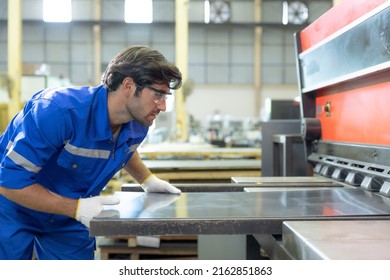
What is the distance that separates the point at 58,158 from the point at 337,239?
3.35 ft

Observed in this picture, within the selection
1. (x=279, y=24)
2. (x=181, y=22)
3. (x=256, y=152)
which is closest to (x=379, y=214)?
(x=256, y=152)

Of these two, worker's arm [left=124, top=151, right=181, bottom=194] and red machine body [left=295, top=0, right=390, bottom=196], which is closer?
red machine body [left=295, top=0, right=390, bottom=196]

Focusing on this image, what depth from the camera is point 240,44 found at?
45.5 ft

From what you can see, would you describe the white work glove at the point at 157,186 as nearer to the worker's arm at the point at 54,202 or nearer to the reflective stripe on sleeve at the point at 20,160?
the worker's arm at the point at 54,202

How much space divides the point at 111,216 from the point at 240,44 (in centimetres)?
1324

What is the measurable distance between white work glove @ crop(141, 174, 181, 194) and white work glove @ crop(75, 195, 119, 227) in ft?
1.14

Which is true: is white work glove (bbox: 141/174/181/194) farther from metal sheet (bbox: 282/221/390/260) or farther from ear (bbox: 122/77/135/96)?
metal sheet (bbox: 282/221/390/260)

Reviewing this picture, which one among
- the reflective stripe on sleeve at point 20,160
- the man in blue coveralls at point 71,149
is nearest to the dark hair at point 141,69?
the man in blue coveralls at point 71,149

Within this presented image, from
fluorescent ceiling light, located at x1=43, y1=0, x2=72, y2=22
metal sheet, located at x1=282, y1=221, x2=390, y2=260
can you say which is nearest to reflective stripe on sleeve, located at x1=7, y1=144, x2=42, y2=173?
metal sheet, located at x1=282, y1=221, x2=390, y2=260

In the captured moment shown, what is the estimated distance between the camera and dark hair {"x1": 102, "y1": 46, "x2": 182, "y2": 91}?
147cm

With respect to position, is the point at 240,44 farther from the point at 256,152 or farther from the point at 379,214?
the point at 379,214

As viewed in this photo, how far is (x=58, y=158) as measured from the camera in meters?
1.53

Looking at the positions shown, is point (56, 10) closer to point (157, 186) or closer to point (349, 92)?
point (157, 186)

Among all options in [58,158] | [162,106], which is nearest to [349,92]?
[162,106]
